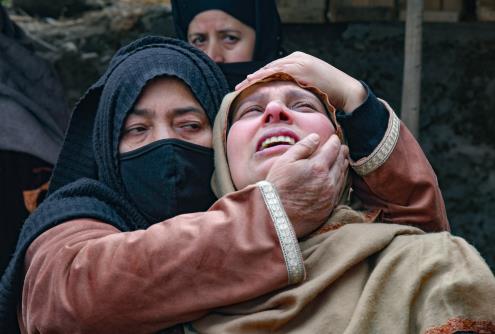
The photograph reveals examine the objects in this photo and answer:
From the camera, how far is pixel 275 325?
2547 mm

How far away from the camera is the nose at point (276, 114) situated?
2844mm

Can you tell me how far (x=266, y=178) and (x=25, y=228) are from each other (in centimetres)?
81

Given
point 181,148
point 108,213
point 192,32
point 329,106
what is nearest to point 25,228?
point 108,213

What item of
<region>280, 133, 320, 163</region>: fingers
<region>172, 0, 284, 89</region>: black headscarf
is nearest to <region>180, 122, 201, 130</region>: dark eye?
<region>280, 133, 320, 163</region>: fingers

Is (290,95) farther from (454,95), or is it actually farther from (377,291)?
(454,95)

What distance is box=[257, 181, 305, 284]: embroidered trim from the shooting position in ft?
8.49

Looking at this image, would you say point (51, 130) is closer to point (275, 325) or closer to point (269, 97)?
point (269, 97)

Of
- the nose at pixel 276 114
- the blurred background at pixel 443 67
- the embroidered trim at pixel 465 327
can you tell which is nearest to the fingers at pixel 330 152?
the nose at pixel 276 114

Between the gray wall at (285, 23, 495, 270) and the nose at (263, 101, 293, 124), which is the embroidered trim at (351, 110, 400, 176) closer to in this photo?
the nose at (263, 101, 293, 124)

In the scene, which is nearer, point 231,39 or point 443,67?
point 231,39

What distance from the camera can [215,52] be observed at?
4.22m

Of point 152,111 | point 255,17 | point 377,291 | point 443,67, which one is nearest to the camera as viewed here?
point 377,291

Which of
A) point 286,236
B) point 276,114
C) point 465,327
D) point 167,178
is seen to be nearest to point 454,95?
point 276,114

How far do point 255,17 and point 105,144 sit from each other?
1.52 metres
